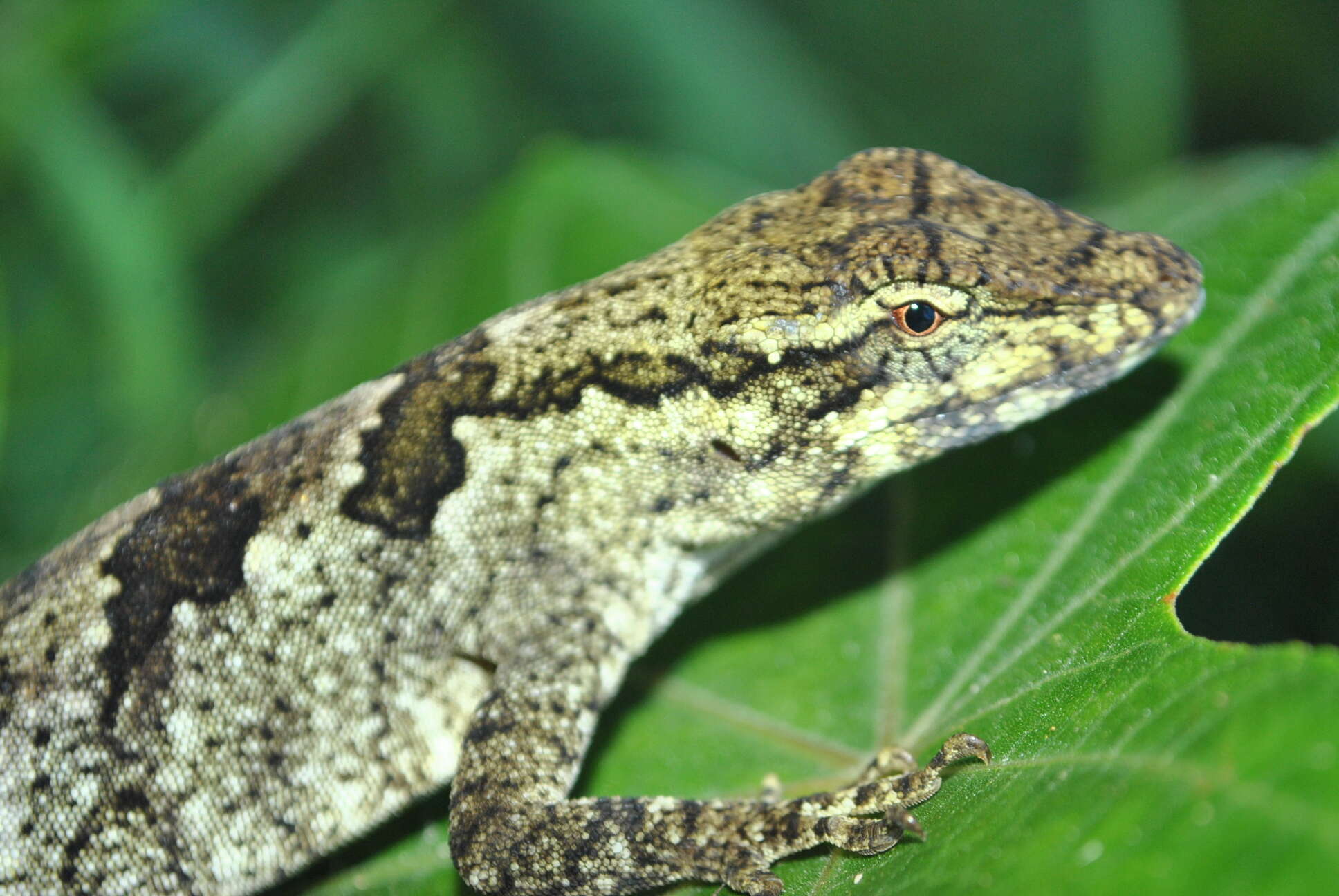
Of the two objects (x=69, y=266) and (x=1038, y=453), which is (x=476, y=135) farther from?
(x=1038, y=453)

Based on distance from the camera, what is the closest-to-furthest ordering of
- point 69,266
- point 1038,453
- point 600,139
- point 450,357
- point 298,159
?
point 450,357 < point 1038,453 < point 69,266 < point 298,159 < point 600,139

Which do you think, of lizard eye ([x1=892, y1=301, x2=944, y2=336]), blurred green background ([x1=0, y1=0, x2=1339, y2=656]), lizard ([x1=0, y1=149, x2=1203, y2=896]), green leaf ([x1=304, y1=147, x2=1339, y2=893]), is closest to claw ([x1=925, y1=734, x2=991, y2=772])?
green leaf ([x1=304, y1=147, x2=1339, y2=893])

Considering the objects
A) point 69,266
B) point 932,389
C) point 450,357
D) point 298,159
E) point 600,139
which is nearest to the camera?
point 932,389

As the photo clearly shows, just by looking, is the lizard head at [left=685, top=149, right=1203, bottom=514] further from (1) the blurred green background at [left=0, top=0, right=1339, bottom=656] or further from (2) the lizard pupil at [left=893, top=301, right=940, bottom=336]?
(1) the blurred green background at [left=0, top=0, right=1339, bottom=656]

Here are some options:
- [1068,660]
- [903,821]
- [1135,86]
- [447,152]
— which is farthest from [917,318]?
[447,152]

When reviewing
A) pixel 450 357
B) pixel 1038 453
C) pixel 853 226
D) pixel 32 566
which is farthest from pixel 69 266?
pixel 1038 453

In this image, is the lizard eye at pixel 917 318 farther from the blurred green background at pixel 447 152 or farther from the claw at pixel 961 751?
the blurred green background at pixel 447 152

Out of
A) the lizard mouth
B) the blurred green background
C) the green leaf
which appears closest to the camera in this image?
the green leaf
